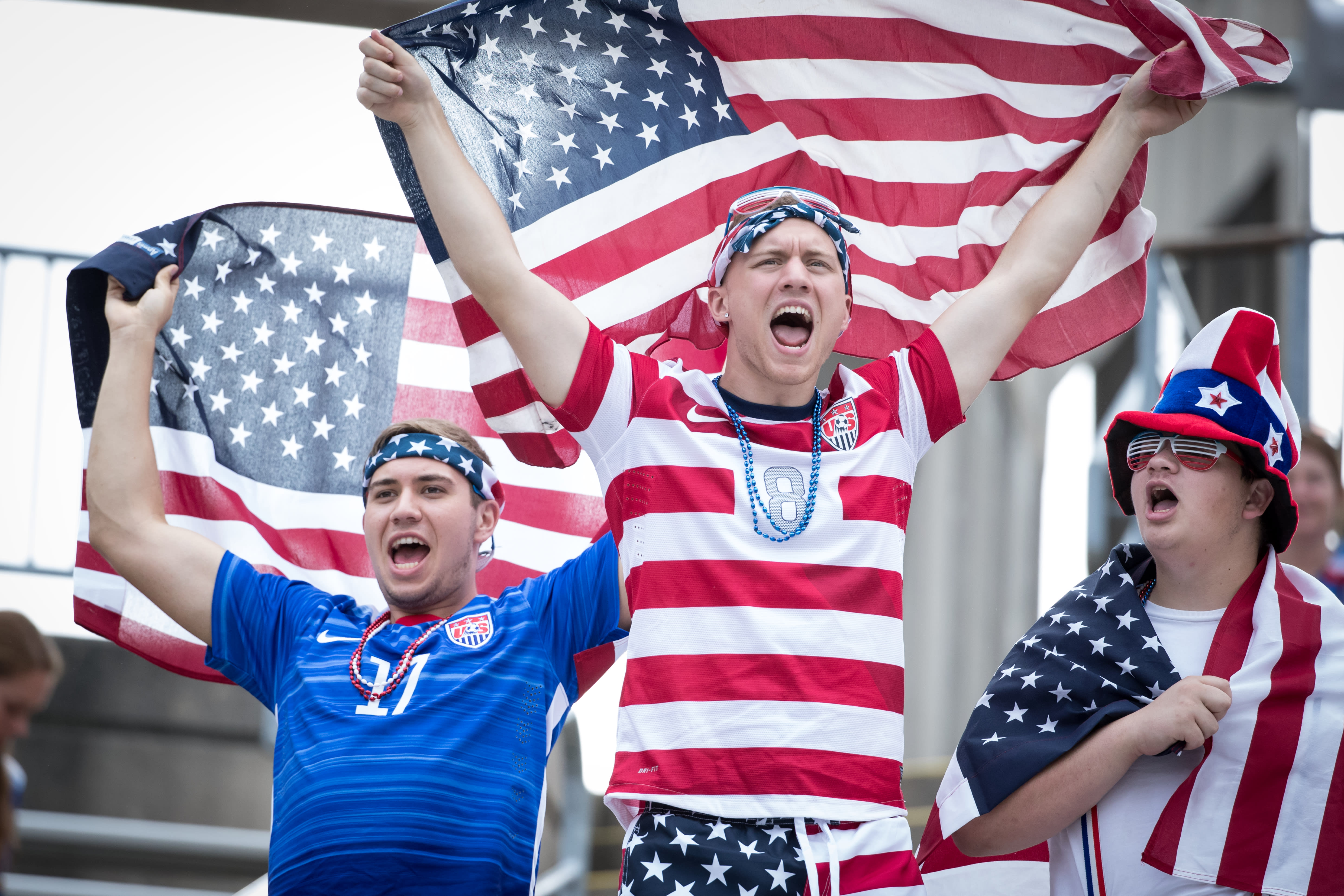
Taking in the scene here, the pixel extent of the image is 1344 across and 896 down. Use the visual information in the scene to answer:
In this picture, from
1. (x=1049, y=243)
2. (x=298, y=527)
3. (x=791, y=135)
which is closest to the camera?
(x=1049, y=243)

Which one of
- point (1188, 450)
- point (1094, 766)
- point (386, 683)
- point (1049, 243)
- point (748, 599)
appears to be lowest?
point (1094, 766)

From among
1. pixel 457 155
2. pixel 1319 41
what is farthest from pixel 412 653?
pixel 1319 41

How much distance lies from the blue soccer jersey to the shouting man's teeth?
13cm

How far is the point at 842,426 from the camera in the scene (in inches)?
108

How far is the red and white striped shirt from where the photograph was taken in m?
2.47

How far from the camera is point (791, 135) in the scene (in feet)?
11.5

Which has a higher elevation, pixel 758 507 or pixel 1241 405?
pixel 1241 405

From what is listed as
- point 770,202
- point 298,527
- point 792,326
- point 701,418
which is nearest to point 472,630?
point 701,418

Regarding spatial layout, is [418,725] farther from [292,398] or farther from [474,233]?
[292,398]

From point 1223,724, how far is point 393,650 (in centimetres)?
173

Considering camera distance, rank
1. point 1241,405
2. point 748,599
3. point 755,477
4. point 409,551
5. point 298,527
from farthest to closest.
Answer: point 298,527 → point 409,551 → point 1241,405 → point 755,477 → point 748,599

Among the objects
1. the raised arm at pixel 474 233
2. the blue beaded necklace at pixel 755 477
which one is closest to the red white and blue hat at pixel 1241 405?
the blue beaded necklace at pixel 755 477

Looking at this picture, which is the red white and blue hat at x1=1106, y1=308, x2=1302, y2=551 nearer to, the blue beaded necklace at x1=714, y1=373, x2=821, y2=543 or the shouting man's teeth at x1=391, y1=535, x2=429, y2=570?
the blue beaded necklace at x1=714, y1=373, x2=821, y2=543

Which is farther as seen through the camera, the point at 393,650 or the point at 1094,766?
the point at 393,650
